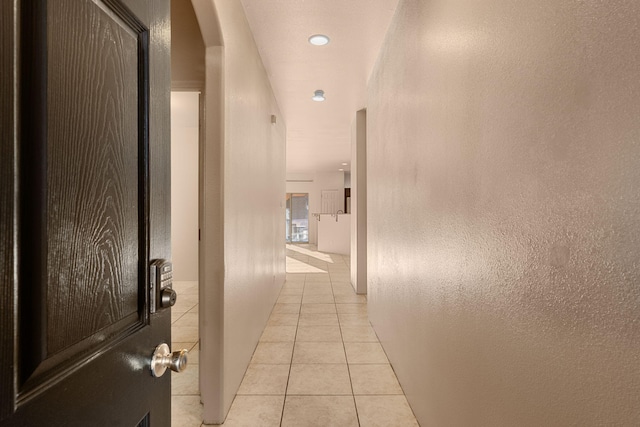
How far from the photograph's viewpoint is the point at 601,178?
69 centimetres

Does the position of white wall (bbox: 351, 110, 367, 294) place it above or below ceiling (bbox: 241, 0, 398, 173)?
below

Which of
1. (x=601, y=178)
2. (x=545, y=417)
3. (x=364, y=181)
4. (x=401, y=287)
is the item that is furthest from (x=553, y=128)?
(x=364, y=181)

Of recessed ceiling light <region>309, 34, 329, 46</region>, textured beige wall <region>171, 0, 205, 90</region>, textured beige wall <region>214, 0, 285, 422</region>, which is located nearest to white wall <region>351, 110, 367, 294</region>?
textured beige wall <region>214, 0, 285, 422</region>

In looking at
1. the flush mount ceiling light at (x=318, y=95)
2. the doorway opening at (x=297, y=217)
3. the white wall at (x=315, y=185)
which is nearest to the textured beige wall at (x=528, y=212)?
the flush mount ceiling light at (x=318, y=95)

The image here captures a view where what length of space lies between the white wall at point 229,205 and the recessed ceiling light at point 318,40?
494 millimetres

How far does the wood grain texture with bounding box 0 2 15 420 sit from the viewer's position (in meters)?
0.41

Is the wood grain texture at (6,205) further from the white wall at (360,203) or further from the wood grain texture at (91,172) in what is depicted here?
the white wall at (360,203)

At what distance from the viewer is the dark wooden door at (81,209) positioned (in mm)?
431

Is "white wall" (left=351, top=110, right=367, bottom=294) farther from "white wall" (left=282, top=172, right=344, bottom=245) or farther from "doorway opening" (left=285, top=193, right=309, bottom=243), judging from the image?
"doorway opening" (left=285, top=193, right=309, bottom=243)

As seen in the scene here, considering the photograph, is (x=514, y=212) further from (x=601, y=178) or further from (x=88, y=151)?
(x=88, y=151)

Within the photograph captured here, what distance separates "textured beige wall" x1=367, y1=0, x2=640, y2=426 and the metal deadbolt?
89cm

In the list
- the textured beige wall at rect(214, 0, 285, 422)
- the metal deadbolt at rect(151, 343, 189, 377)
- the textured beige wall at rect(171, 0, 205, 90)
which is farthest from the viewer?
the textured beige wall at rect(171, 0, 205, 90)

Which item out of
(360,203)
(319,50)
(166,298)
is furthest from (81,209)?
(360,203)

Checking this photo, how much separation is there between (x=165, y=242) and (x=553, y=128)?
99 cm
